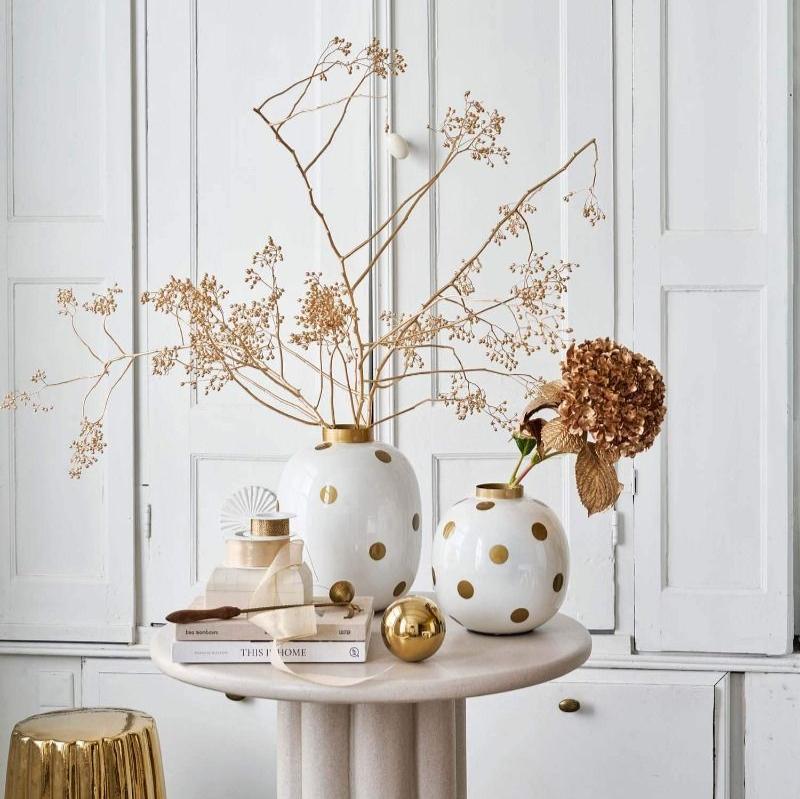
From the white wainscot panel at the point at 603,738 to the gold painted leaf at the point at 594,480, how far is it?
920 millimetres

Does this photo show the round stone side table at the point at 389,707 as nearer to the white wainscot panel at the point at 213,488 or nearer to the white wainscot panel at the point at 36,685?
the white wainscot panel at the point at 213,488

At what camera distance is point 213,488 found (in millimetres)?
2193

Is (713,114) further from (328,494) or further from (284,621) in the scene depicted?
(284,621)

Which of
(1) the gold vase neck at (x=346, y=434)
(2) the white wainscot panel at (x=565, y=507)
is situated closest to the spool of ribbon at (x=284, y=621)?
(1) the gold vase neck at (x=346, y=434)

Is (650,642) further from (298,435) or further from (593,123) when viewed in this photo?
(593,123)

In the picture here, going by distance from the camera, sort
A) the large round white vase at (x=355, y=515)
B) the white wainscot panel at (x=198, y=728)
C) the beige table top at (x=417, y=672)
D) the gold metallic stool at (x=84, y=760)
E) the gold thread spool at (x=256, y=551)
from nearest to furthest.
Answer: the beige table top at (x=417, y=672), the gold thread spool at (x=256, y=551), the large round white vase at (x=355, y=515), the gold metallic stool at (x=84, y=760), the white wainscot panel at (x=198, y=728)

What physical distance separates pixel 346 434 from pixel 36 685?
1259mm

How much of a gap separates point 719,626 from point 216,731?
1.12 metres

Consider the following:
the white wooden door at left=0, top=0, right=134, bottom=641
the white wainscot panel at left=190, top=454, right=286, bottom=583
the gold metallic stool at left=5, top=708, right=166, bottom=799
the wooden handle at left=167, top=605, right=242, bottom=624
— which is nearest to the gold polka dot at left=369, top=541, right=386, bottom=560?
the wooden handle at left=167, top=605, right=242, bottom=624

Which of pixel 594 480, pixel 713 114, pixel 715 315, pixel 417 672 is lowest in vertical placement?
pixel 417 672

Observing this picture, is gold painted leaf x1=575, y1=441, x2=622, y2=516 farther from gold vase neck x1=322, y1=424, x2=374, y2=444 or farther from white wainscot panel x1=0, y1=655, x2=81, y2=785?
white wainscot panel x1=0, y1=655, x2=81, y2=785

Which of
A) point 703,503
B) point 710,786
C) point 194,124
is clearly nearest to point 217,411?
point 194,124

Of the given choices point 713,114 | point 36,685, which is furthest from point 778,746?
point 36,685

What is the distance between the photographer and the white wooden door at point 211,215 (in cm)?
217
